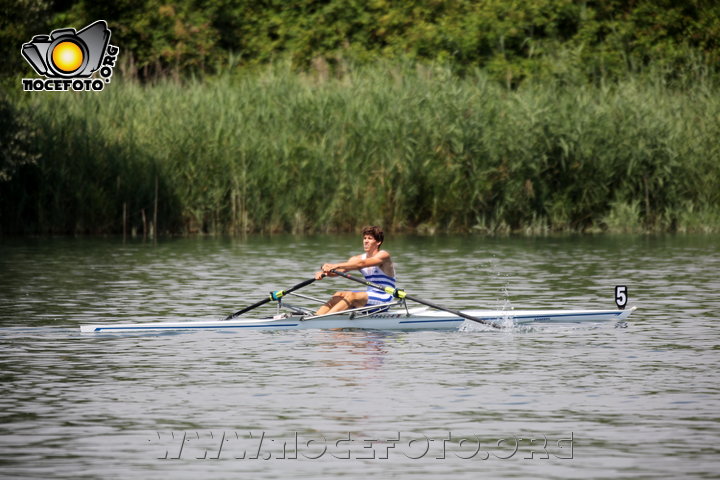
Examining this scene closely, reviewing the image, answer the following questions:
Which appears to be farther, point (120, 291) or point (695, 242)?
point (695, 242)

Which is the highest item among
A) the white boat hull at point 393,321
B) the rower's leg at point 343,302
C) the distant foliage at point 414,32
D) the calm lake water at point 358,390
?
the distant foliage at point 414,32

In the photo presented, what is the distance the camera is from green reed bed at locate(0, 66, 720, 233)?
29.2 m

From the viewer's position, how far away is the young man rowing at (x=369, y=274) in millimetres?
15516

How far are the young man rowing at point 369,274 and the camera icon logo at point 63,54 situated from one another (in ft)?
53.9

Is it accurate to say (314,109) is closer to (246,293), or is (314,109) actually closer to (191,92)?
(191,92)

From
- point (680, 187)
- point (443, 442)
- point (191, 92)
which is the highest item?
point (191, 92)

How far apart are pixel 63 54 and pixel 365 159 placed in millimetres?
8462

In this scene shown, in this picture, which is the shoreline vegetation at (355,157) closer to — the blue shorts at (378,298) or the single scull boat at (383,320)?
the blue shorts at (378,298)

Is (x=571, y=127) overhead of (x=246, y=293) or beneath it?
overhead

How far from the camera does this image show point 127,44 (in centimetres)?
4322

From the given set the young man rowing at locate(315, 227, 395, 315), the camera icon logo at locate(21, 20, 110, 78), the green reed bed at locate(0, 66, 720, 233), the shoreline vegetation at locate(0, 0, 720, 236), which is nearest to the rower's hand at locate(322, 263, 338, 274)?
the young man rowing at locate(315, 227, 395, 315)

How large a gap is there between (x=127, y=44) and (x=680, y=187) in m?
19.9

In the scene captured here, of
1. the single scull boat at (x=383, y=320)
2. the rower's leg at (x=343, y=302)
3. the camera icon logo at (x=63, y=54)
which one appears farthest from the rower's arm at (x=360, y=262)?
the camera icon logo at (x=63, y=54)

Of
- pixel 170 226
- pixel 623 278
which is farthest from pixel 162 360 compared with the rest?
pixel 170 226
